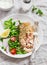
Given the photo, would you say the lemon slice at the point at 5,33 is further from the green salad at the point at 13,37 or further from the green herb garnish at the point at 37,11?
the green herb garnish at the point at 37,11

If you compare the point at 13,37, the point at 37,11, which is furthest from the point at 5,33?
the point at 37,11

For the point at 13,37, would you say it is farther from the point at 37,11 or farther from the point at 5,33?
the point at 37,11

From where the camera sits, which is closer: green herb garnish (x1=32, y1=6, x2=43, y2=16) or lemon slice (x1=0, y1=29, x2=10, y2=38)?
lemon slice (x1=0, y1=29, x2=10, y2=38)

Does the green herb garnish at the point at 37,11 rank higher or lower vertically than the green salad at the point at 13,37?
higher

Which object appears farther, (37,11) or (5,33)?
(37,11)

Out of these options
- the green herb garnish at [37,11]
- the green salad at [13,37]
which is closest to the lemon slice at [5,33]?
the green salad at [13,37]

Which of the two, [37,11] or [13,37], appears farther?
[37,11]

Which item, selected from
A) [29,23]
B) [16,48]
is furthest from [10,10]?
[16,48]

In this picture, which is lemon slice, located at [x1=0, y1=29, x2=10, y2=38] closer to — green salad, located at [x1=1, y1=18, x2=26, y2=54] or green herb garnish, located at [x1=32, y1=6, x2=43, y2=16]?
green salad, located at [x1=1, y1=18, x2=26, y2=54]

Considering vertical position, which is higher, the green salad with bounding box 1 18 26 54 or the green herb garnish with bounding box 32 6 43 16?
the green herb garnish with bounding box 32 6 43 16

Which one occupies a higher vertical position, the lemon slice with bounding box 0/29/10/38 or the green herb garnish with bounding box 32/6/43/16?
the green herb garnish with bounding box 32/6/43/16

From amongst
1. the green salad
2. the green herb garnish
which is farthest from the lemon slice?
the green herb garnish
